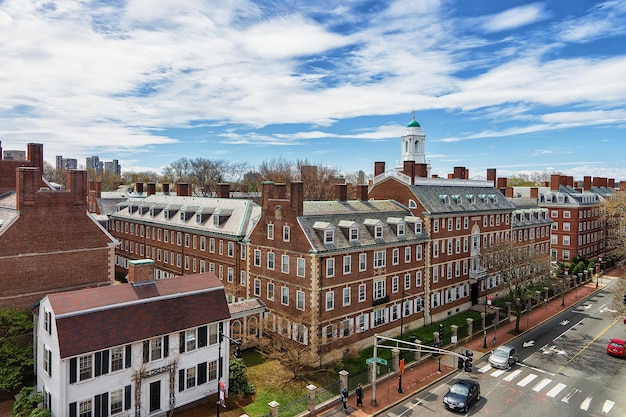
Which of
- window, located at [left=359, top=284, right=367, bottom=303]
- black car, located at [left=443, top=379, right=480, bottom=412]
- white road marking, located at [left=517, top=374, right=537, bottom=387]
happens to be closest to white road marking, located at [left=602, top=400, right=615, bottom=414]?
white road marking, located at [left=517, top=374, right=537, bottom=387]

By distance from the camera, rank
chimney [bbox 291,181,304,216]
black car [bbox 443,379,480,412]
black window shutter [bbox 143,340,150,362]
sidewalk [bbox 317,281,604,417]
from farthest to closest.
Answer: chimney [bbox 291,181,304,216]
sidewalk [bbox 317,281,604,417]
black car [bbox 443,379,480,412]
black window shutter [bbox 143,340,150,362]

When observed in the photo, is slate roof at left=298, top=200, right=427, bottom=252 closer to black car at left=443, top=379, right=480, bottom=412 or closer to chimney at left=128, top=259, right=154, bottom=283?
chimney at left=128, top=259, right=154, bottom=283

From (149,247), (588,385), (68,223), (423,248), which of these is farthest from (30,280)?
(588,385)

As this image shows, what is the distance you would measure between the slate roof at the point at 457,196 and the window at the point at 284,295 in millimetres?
18255

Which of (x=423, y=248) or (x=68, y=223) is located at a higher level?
(x=68, y=223)

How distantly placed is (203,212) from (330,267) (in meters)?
22.1

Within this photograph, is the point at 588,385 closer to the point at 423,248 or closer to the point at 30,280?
the point at 423,248

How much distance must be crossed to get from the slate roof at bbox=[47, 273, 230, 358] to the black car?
1636 cm

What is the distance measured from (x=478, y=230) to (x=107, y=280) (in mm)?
42308

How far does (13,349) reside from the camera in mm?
29250

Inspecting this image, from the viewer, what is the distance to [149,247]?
201 ft

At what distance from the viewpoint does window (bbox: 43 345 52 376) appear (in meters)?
25.1

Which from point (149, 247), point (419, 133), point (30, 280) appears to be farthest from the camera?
point (149, 247)

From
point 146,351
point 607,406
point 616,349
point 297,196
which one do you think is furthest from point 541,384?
point 146,351
